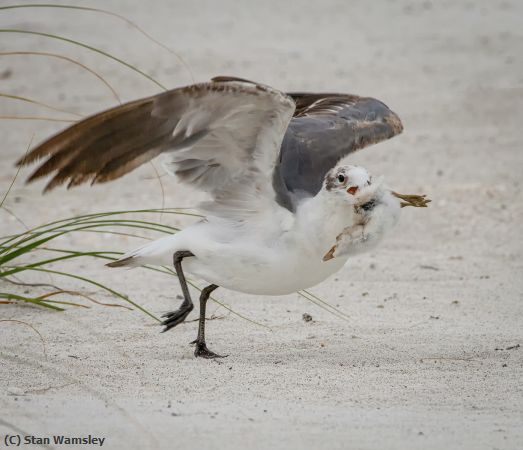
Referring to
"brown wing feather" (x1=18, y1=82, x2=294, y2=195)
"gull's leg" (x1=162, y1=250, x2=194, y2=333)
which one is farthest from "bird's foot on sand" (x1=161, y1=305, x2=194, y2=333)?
"brown wing feather" (x1=18, y1=82, x2=294, y2=195)

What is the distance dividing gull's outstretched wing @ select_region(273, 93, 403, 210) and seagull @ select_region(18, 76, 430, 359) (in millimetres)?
12

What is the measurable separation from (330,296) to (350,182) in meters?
1.96

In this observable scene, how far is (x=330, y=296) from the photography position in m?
6.89

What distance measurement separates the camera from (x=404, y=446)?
13.7ft

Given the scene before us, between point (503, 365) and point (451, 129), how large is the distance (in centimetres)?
621

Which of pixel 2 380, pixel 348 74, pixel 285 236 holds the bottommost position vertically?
pixel 2 380

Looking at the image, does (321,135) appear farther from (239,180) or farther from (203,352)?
(203,352)

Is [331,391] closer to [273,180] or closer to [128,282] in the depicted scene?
[273,180]

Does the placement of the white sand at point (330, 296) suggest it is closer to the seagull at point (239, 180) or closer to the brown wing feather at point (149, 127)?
the seagull at point (239, 180)

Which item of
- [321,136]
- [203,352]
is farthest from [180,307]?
[321,136]

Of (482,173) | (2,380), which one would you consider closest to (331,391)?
(2,380)

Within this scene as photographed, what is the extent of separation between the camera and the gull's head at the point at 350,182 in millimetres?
5047

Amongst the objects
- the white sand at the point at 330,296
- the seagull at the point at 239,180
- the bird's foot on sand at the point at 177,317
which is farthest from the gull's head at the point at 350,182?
the bird's foot on sand at the point at 177,317

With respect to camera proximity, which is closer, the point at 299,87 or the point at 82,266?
the point at 82,266
